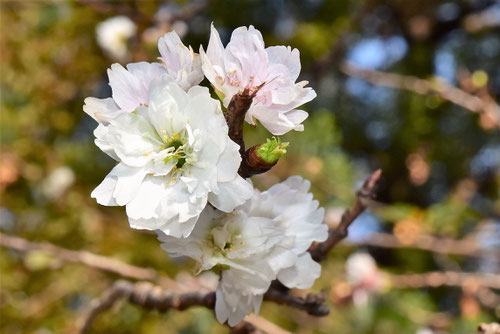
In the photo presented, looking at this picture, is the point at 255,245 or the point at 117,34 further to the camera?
the point at 117,34

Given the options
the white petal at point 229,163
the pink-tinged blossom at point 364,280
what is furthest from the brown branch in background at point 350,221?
the pink-tinged blossom at point 364,280

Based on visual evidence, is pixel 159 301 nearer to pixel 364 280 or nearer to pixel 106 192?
pixel 106 192

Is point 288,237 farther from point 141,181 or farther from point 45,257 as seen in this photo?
point 45,257

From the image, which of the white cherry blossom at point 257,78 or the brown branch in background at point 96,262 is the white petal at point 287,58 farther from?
the brown branch in background at point 96,262

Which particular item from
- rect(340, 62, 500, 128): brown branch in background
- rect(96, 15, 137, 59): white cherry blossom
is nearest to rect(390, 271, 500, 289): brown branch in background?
rect(340, 62, 500, 128): brown branch in background

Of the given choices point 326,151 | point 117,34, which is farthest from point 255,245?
point 117,34

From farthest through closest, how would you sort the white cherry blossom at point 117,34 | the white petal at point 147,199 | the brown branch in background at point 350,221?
1. the white cherry blossom at point 117,34
2. the brown branch in background at point 350,221
3. the white petal at point 147,199
